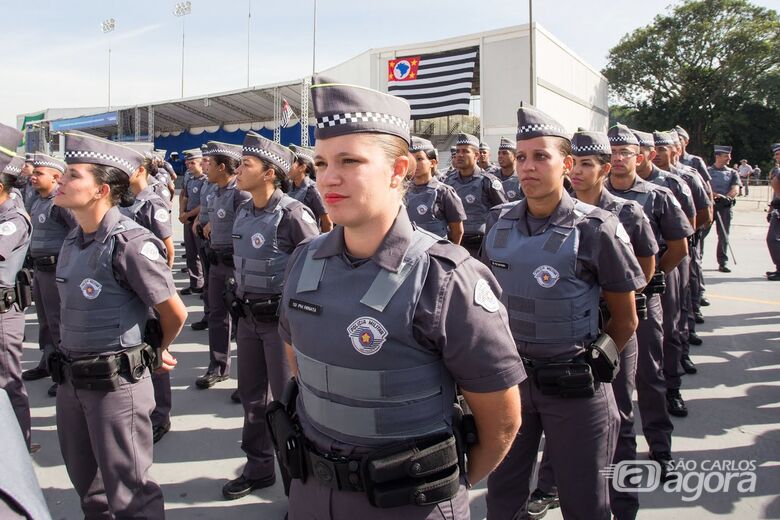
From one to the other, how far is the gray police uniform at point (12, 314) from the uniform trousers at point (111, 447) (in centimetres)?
133

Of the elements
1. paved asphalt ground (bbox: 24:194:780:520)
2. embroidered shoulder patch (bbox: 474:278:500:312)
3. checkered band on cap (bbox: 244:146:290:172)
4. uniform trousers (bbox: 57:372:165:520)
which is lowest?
paved asphalt ground (bbox: 24:194:780:520)

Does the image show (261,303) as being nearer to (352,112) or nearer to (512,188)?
(352,112)

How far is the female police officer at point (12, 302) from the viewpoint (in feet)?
12.3

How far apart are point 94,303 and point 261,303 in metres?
1.07

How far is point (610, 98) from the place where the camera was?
43.9 m

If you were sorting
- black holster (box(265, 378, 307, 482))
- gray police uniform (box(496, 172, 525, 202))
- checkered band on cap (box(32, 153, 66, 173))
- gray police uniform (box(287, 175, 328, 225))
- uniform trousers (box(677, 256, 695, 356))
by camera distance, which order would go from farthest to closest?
gray police uniform (box(496, 172, 525, 202))
gray police uniform (box(287, 175, 328, 225))
checkered band on cap (box(32, 153, 66, 173))
uniform trousers (box(677, 256, 695, 356))
black holster (box(265, 378, 307, 482))

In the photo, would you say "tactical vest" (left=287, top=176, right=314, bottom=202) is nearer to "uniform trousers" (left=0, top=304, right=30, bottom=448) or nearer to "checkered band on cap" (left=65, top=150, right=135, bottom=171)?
"uniform trousers" (left=0, top=304, right=30, bottom=448)

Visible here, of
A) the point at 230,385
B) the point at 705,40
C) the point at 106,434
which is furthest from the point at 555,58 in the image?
the point at 106,434

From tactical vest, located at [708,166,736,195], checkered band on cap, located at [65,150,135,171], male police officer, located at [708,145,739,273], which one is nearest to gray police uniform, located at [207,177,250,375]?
checkered band on cap, located at [65,150,135,171]

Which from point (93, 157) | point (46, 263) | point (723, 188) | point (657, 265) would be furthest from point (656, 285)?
point (723, 188)

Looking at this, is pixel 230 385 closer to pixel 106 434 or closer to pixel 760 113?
pixel 106 434

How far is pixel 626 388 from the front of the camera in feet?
10.2

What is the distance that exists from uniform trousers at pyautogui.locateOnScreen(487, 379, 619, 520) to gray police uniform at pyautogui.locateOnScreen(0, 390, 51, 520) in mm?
2110

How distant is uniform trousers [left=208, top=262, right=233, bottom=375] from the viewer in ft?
17.9
